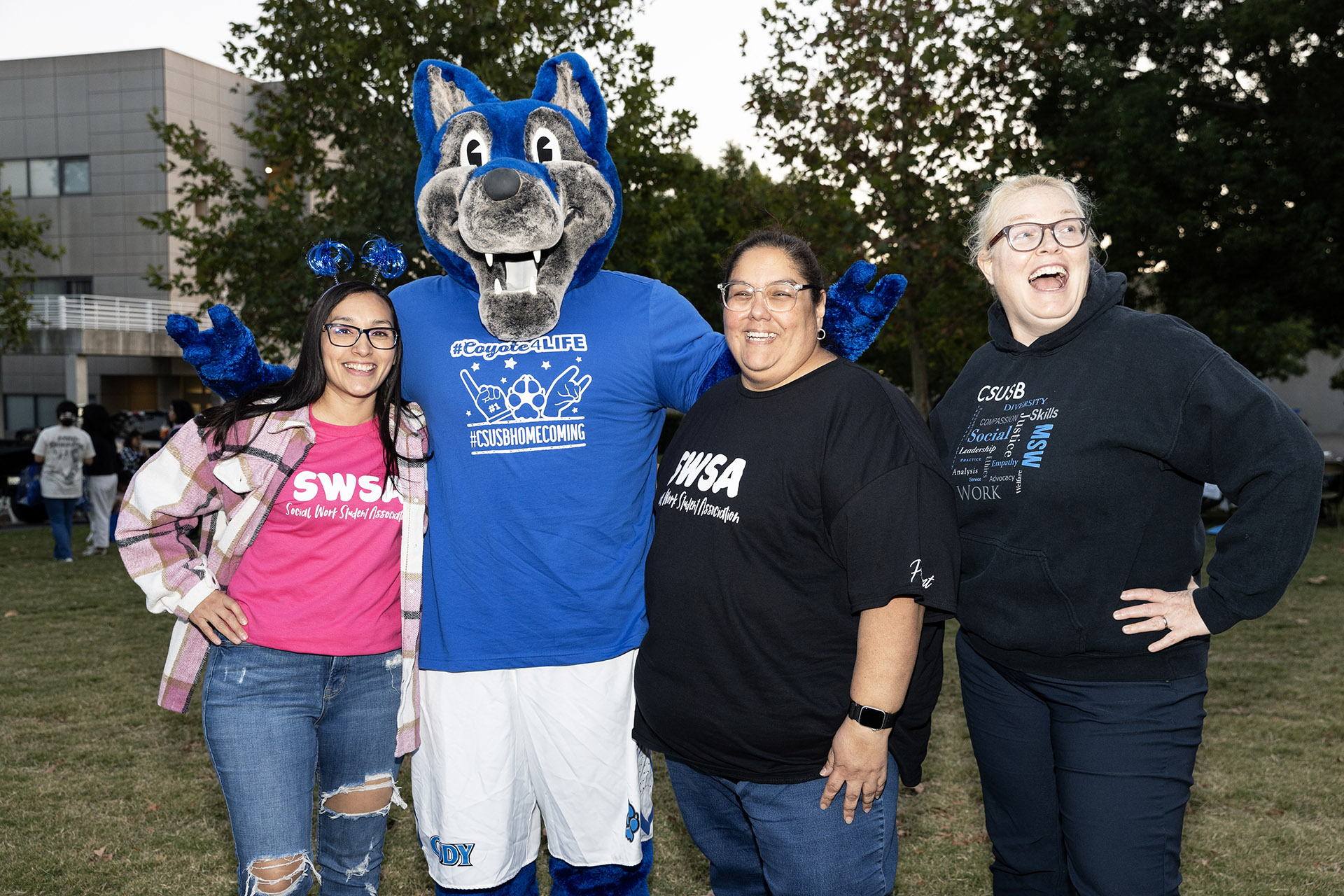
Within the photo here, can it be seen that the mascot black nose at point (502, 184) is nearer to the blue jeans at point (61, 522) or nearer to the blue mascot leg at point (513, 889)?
the blue mascot leg at point (513, 889)

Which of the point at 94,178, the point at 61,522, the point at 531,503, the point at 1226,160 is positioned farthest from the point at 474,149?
the point at 94,178

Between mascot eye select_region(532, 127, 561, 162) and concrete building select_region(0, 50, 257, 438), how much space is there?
30222mm

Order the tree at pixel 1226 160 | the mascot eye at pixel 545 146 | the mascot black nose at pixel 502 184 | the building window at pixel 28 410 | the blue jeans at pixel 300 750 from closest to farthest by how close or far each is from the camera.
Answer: the blue jeans at pixel 300 750
the mascot black nose at pixel 502 184
the mascot eye at pixel 545 146
the tree at pixel 1226 160
the building window at pixel 28 410

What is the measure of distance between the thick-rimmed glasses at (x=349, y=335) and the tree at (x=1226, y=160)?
47.0 ft

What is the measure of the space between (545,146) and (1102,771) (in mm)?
2241

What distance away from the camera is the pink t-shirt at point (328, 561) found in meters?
2.71

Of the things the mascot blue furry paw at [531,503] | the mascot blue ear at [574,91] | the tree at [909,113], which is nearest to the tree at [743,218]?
the tree at [909,113]

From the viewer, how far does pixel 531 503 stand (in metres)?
2.81

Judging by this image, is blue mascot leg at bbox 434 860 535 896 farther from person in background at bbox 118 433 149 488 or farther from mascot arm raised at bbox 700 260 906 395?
person in background at bbox 118 433 149 488

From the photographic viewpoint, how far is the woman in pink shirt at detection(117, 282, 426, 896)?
2.66 m

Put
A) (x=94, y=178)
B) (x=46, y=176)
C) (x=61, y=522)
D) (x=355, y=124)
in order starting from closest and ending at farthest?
1. (x=355, y=124)
2. (x=61, y=522)
3. (x=94, y=178)
4. (x=46, y=176)

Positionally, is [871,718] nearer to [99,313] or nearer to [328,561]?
[328,561]

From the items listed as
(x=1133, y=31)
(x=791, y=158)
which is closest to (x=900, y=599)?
(x=791, y=158)

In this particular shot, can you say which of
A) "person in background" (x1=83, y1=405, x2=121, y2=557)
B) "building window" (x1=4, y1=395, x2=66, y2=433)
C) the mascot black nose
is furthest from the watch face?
"building window" (x1=4, y1=395, x2=66, y2=433)
